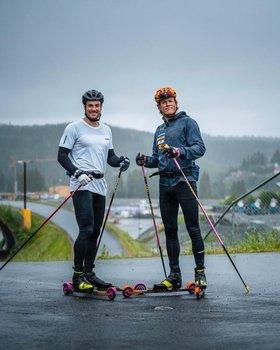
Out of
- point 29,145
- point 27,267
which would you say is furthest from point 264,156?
point 27,267

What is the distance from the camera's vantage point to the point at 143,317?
20.5 ft

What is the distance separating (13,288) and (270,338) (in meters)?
4.17

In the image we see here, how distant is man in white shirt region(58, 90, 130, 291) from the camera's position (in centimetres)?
786

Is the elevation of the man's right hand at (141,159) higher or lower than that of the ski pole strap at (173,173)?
higher

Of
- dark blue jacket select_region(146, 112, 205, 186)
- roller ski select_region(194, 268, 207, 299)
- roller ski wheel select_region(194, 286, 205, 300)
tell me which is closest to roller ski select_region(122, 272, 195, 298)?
roller ski select_region(194, 268, 207, 299)

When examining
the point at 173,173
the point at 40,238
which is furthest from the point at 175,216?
the point at 40,238

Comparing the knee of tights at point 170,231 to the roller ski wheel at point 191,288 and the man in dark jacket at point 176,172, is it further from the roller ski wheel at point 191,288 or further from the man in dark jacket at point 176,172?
the roller ski wheel at point 191,288

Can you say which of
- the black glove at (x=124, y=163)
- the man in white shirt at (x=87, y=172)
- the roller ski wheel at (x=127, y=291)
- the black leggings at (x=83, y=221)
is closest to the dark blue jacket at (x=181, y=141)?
the black glove at (x=124, y=163)

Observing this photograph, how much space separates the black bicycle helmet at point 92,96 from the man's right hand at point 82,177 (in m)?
0.78

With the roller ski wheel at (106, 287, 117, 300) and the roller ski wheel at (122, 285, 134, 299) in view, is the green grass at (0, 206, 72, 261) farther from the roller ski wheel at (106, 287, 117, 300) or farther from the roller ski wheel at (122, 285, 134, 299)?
the roller ski wheel at (106, 287, 117, 300)

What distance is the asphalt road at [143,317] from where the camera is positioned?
5.13 meters

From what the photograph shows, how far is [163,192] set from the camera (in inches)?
315

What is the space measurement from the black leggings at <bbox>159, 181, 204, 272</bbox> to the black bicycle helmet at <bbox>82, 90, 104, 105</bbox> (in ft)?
3.61

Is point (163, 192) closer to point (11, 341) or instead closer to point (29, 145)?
point (11, 341)
